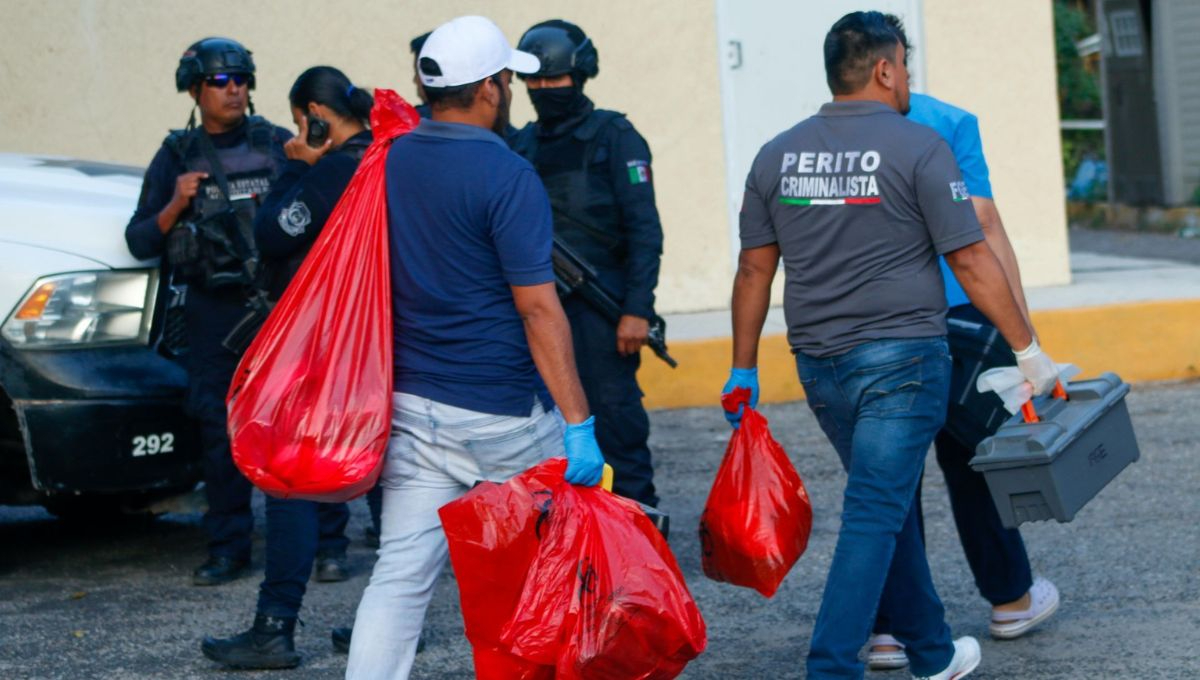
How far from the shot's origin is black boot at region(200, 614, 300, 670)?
15.5 feet

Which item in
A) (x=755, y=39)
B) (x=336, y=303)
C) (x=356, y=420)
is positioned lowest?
(x=356, y=420)

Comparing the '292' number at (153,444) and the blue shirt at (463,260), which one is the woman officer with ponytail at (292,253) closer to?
the '292' number at (153,444)

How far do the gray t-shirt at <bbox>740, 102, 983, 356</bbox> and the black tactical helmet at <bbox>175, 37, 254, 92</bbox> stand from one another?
2197 mm

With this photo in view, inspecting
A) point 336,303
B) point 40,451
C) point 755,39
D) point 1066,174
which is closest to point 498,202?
point 336,303

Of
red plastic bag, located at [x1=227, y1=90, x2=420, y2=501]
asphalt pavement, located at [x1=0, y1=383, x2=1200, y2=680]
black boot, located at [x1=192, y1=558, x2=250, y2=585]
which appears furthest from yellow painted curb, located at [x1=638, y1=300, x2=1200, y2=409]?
red plastic bag, located at [x1=227, y1=90, x2=420, y2=501]

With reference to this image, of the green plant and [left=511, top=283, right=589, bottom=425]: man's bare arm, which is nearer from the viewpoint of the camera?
[left=511, top=283, right=589, bottom=425]: man's bare arm

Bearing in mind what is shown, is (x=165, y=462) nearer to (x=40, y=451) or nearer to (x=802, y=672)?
(x=40, y=451)

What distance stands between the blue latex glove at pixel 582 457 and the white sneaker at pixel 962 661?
116 cm

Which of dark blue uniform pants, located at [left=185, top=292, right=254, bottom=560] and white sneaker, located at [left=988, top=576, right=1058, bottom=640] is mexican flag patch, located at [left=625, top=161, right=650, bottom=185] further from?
white sneaker, located at [left=988, top=576, right=1058, bottom=640]

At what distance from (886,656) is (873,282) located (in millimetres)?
1165

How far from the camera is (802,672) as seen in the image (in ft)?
15.0

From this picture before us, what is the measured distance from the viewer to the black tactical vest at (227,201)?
5.27 meters

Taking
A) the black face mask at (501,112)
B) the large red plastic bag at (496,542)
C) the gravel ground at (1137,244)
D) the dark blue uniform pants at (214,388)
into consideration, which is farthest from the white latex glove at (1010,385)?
the gravel ground at (1137,244)

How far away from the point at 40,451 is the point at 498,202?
7.59 feet
